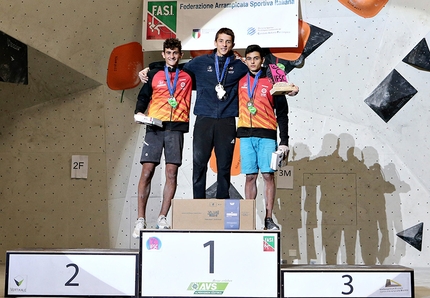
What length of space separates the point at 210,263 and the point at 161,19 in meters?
3.00

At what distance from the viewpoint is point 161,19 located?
5.52 metres

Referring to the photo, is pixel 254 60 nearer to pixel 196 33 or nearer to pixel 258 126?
pixel 258 126

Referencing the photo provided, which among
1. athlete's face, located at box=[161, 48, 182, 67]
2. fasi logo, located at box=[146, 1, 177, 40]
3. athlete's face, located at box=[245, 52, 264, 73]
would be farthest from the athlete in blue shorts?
fasi logo, located at box=[146, 1, 177, 40]

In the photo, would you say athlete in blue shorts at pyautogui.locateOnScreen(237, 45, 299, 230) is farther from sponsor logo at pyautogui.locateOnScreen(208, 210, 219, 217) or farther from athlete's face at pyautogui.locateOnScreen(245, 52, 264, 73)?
sponsor logo at pyautogui.locateOnScreen(208, 210, 219, 217)

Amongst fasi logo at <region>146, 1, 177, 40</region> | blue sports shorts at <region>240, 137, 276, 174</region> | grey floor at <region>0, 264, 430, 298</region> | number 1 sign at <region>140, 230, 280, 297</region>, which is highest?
fasi logo at <region>146, 1, 177, 40</region>

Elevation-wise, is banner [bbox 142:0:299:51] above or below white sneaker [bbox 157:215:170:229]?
above

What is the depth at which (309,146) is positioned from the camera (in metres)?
5.52

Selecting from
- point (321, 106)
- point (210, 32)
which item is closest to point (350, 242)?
point (321, 106)

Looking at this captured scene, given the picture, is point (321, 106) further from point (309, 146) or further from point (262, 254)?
point (262, 254)

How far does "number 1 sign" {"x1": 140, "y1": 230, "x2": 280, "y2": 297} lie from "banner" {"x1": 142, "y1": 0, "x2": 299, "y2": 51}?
251 centimetres

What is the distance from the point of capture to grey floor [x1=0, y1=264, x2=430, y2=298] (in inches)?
146

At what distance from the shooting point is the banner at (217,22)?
17.5 ft

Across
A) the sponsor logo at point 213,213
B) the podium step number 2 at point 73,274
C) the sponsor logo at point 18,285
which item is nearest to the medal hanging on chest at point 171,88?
the sponsor logo at point 213,213

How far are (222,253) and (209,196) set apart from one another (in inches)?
87.9
